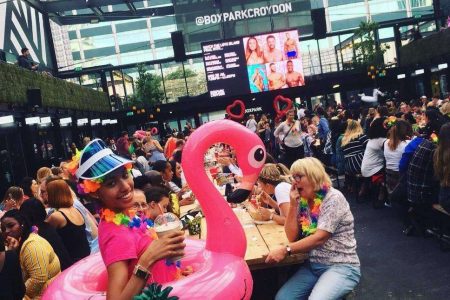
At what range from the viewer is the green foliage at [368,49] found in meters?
25.3

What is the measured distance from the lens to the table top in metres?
3.30

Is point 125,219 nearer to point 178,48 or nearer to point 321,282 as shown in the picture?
point 321,282

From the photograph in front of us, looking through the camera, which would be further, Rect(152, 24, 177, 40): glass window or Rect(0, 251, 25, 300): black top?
Rect(152, 24, 177, 40): glass window

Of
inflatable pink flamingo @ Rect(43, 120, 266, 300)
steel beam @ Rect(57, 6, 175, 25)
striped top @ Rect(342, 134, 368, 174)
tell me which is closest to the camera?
inflatable pink flamingo @ Rect(43, 120, 266, 300)

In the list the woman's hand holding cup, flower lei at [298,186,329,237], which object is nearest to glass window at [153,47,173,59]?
flower lei at [298,186,329,237]

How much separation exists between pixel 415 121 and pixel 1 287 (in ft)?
29.5

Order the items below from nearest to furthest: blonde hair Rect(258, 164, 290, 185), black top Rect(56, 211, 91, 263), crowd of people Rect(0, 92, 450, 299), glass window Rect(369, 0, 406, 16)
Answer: crowd of people Rect(0, 92, 450, 299) < black top Rect(56, 211, 91, 263) < blonde hair Rect(258, 164, 290, 185) < glass window Rect(369, 0, 406, 16)

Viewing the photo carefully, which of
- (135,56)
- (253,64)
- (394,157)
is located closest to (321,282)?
(394,157)

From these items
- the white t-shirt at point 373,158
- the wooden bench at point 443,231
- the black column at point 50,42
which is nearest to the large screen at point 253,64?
the black column at point 50,42

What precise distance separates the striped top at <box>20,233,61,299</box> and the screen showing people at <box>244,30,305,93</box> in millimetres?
17759

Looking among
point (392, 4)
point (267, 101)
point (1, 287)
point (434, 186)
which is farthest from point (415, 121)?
point (392, 4)

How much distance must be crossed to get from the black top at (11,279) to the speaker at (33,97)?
837 centimetres

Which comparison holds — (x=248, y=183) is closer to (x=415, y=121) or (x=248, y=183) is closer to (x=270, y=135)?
(x=415, y=121)

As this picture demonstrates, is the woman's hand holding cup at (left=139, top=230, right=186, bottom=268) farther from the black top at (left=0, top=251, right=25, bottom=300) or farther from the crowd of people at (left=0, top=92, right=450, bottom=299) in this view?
the black top at (left=0, top=251, right=25, bottom=300)
